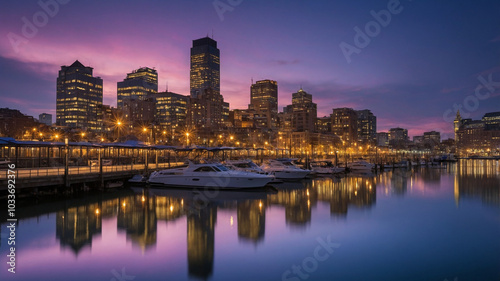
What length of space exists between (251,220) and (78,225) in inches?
416

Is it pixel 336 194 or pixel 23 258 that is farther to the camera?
pixel 336 194

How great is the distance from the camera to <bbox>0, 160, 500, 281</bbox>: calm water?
13.1m

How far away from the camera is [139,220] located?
69.5ft

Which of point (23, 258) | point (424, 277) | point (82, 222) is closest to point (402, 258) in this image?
point (424, 277)

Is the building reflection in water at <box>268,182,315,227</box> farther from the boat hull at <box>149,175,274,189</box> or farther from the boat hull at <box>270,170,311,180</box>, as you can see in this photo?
the boat hull at <box>270,170,311,180</box>

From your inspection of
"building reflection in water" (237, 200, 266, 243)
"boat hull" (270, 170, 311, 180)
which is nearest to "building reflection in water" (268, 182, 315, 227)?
"building reflection in water" (237, 200, 266, 243)

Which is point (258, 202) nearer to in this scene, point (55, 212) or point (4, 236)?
point (55, 212)

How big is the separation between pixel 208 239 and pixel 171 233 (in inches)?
91.9

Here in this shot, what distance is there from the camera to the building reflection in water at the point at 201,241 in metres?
13.4

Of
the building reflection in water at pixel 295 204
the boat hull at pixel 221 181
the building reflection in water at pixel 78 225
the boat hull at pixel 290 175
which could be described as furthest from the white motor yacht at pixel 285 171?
the building reflection in water at pixel 78 225

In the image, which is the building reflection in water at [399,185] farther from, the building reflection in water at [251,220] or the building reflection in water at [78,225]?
the building reflection in water at [78,225]

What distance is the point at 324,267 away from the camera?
13.8 meters

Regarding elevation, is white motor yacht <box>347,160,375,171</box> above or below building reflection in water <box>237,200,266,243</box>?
above

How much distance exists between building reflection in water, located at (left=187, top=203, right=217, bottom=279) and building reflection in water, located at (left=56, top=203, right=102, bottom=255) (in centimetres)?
509
